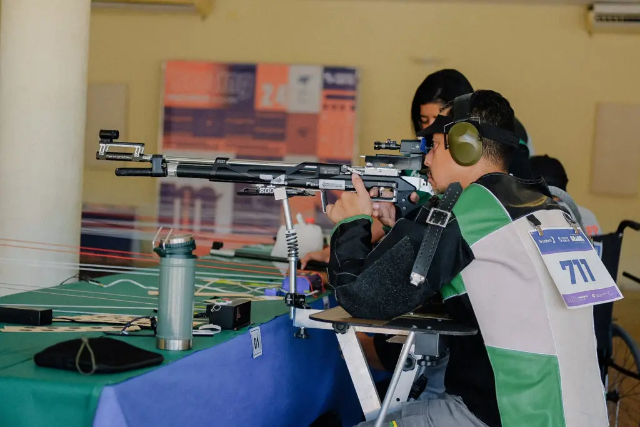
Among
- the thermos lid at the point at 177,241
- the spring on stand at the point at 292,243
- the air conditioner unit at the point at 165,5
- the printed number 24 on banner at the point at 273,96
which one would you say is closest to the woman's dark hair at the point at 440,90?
the spring on stand at the point at 292,243

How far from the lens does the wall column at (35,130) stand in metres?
2.64

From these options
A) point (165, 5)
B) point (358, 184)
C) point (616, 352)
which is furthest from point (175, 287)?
point (165, 5)

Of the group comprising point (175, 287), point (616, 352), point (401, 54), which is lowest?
point (616, 352)

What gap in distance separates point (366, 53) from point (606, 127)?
1.83 m

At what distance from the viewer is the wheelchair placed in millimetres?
2562

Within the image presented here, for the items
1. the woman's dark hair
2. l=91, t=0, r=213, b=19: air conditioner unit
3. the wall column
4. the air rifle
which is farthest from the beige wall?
the air rifle

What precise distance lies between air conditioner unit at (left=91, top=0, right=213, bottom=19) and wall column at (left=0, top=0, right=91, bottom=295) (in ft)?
8.39

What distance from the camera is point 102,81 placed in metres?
5.48

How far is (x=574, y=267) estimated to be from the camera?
1.33 meters

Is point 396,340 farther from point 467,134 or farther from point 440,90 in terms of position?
point 440,90

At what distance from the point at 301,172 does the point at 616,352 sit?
7.35 ft

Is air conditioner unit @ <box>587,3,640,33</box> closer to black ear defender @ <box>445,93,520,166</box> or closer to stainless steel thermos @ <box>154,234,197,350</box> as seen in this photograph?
black ear defender @ <box>445,93,520,166</box>

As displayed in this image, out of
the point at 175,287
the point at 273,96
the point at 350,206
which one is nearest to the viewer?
the point at 175,287

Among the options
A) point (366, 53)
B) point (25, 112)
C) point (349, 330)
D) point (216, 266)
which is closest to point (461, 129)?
point (349, 330)
